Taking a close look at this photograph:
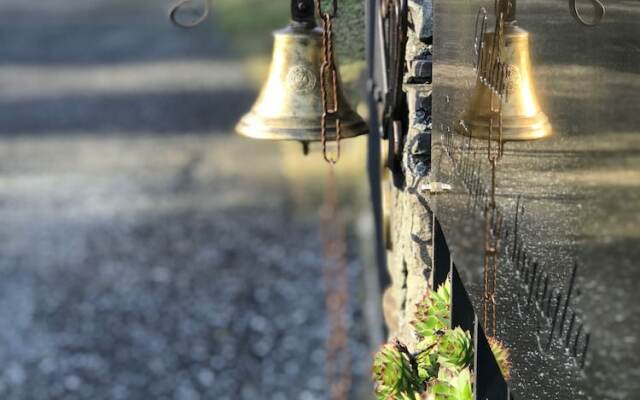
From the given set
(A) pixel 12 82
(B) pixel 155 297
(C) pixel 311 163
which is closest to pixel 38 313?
(B) pixel 155 297

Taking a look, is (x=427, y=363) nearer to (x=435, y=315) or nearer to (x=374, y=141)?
(x=435, y=315)

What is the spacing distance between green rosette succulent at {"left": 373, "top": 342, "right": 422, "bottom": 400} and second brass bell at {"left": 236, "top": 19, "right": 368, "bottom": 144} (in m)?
0.88

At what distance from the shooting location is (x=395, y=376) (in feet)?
8.13

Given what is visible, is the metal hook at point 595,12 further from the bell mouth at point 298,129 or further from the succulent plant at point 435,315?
the bell mouth at point 298,129

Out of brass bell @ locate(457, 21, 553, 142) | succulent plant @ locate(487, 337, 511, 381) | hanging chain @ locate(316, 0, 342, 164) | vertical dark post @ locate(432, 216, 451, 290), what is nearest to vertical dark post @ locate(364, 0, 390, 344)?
hanging chain @ locate(316, 0, 342, 164)

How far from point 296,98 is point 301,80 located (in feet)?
0.17

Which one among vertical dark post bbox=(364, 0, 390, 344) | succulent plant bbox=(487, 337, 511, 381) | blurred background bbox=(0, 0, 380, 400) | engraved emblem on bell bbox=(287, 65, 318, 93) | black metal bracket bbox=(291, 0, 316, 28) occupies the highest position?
black metal bracket bbox=(291, 0, 316, 28)

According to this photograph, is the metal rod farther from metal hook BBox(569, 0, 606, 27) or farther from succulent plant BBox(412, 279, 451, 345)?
succulent plant BBox(412, 279, 451, 345)

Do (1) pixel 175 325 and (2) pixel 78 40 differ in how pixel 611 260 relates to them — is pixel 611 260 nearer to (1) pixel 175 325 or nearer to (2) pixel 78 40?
(1) pixel 175 325

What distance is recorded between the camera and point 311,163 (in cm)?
1191

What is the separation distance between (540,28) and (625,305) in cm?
51

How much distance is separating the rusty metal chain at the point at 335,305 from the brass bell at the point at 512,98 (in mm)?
3429

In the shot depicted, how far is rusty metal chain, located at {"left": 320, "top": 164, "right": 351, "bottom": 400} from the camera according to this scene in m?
6.27

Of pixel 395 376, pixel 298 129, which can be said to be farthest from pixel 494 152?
pixel 298 129
